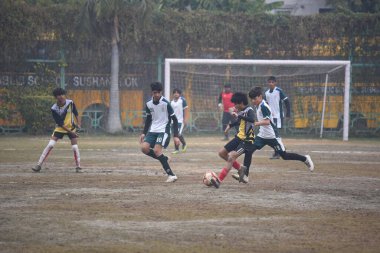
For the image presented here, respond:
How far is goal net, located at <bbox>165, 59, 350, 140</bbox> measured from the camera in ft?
101

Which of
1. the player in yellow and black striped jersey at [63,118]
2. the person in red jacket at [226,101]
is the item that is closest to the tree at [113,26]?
the person in red jacket at [226,101]

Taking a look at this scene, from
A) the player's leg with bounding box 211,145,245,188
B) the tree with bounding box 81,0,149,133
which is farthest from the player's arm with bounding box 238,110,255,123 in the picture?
the tree with bounding box 81,0,149,133

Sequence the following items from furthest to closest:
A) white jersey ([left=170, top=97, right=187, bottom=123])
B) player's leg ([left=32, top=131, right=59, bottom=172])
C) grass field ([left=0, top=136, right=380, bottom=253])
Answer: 1. white jersey ([left=170, top=97, right=187, bottom=123])
2. player's leg ([left=32, top=131, right=59, bottom=172])
3. grass field ([left=0, top=136, right=380, bottom=253])

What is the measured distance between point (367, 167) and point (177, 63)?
13165 millimetres

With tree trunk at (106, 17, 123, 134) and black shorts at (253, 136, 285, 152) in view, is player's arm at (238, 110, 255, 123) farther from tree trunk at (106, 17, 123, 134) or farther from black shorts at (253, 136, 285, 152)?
tree trunk at (106, 17, 123, 134)

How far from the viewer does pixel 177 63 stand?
29.9m

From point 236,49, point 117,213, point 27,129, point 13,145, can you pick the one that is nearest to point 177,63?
point 236,49

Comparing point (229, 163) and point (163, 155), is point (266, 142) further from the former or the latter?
point (163, 155)

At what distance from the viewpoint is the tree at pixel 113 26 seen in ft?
97.5

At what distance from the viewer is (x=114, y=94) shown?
31.0m

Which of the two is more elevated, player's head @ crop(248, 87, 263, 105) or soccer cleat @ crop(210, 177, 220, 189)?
player's head @ crop(248, 87, 263, 105)

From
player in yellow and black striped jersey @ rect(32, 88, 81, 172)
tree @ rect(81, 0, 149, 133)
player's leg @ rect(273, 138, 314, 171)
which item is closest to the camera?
player's leg @ rect(273, 138, 314, 171)

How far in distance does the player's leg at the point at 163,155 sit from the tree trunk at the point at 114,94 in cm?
1611

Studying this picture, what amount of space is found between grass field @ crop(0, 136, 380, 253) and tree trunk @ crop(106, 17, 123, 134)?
38.0ft
